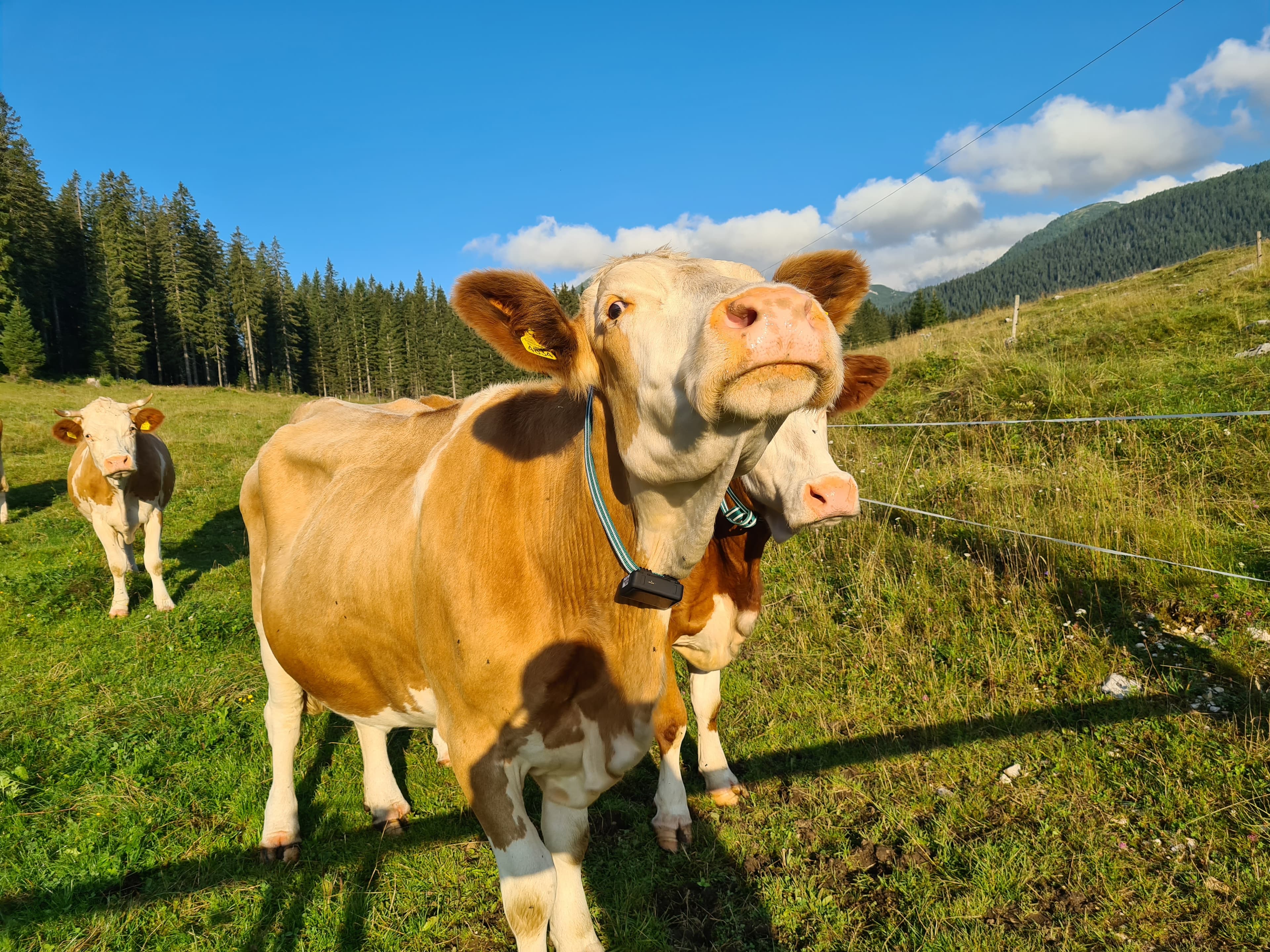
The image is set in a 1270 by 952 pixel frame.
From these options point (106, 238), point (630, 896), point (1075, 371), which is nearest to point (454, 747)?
point (630, 896)

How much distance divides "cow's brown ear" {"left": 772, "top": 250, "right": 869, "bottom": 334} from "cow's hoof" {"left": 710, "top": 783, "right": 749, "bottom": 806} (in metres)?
2.75

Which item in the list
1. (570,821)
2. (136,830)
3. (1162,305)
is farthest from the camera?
(1162,305)

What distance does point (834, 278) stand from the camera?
2.74m

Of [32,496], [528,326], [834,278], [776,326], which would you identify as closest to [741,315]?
[776,326]

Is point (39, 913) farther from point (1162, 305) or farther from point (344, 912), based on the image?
point (1162, 305)

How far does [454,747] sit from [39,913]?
2615mm

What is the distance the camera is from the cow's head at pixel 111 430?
28.2 ft

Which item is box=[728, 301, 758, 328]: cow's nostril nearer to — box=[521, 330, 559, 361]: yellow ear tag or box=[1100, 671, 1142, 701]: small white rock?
box=[521, 330, 559, 361]: yellow ear tag

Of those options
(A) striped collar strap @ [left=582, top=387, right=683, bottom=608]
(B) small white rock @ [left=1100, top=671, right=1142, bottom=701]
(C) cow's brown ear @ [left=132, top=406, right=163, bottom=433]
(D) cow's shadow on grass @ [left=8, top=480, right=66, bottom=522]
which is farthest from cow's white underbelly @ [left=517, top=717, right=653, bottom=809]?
(D) cow's shadow on grass @ [left=8, top=480, right=66, bottom=522]

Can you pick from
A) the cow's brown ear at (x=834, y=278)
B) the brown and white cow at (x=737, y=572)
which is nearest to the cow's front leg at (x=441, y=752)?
the brown and white cow at (x=737, y=572)

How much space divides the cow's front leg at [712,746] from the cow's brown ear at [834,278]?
2.38 m

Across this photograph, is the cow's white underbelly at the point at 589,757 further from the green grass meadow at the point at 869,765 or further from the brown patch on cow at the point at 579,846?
the green grass meadow at the point at 869,765

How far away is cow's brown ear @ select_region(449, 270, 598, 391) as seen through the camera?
2.11 meters

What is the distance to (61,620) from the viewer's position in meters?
7.32
